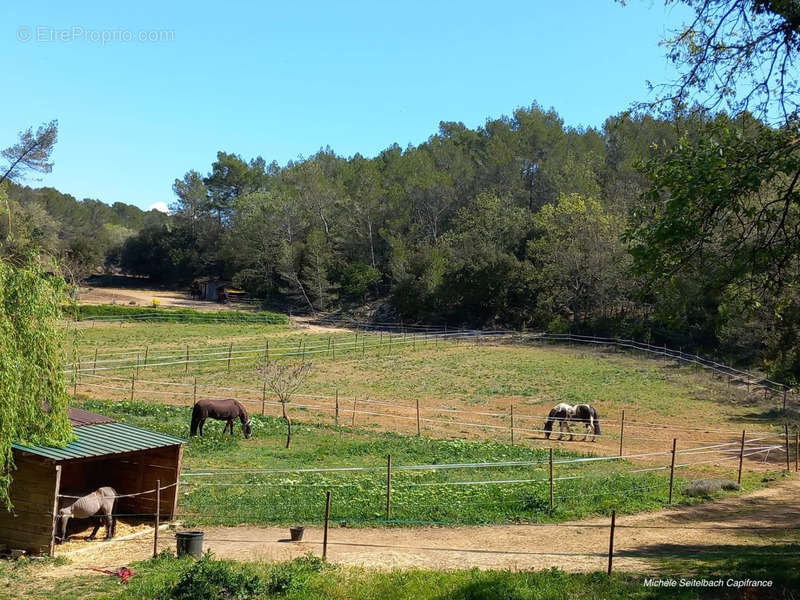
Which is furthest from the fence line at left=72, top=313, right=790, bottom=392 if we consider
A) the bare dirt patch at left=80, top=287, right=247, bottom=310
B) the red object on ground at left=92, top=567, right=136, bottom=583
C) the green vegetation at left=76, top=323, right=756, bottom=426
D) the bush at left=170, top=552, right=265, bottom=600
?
the red object on ground at left=92, top=567, right=136, bottom=583

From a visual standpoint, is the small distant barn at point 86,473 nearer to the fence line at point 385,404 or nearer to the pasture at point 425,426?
the pasture at point 425,426

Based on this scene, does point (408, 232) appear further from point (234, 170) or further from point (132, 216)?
point (132, 216)

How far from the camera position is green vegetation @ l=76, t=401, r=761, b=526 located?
1441cm

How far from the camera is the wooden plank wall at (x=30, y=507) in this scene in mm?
11945

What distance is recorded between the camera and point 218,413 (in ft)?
71.5

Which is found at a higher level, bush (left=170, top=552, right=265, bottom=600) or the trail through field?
bush (left=170, top=552, right=265, bottom=600)

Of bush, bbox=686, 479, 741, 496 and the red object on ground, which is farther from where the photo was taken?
bush, bbox=686, 479, 741, 496

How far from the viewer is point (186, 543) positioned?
452 inches

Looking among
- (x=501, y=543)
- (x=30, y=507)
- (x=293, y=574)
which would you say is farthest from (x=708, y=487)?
(x=30, y=507)

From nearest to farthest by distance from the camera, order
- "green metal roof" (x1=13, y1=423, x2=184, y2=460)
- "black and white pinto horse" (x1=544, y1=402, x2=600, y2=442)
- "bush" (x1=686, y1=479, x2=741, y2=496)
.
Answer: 1. "green metal roof" (x1=13, y1=423, x2=184, y2=460)
2. "bush" (x1=686, y1=479, x2=741, y2=496)
3. "black and white pinto horse" (x1=544, y1=402, x2=600, y2=442)

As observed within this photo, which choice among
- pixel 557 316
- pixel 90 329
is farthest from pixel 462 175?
pixel 90 329

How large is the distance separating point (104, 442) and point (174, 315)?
160 ft

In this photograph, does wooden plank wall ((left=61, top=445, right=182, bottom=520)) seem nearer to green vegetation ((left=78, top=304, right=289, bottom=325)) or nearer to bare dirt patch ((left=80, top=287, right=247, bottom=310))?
green vegetation ((left=78, top=304, right=289, bottom=325))

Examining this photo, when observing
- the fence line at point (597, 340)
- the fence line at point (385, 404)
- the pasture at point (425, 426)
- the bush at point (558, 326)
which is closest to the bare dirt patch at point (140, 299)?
the fence line at point (597, 340)
